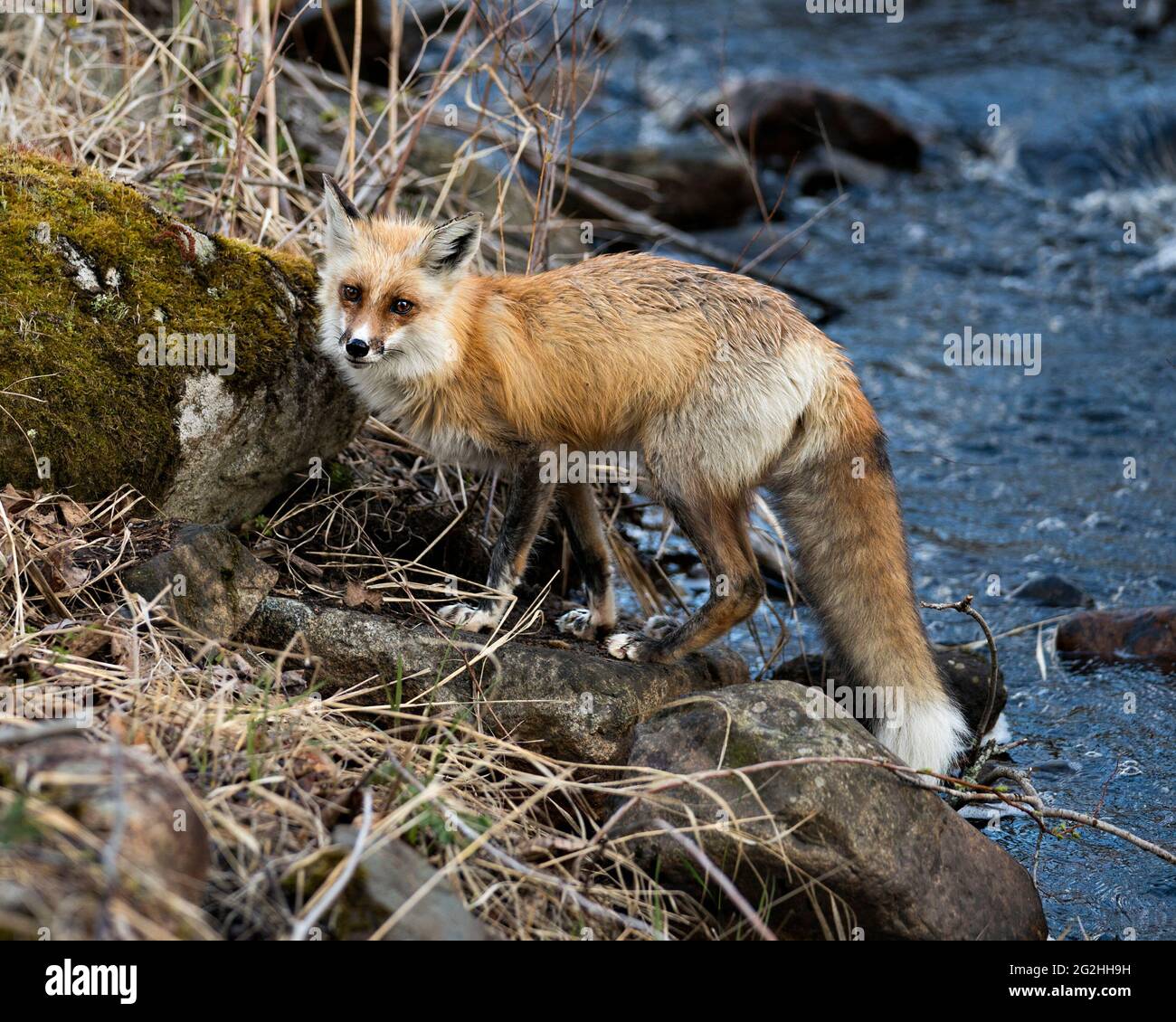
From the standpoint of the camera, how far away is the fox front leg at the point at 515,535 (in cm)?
471

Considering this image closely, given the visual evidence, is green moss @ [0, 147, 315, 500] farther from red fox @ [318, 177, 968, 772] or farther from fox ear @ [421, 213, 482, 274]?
fox ear @ [421, 213, 482, 274]

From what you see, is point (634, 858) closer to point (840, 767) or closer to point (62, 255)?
point (840, 767)

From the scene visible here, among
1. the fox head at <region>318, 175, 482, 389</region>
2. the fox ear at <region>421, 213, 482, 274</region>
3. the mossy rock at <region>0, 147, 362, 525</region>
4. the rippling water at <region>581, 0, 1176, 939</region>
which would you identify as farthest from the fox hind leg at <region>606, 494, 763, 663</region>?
the mossy rock at <region>0, 147, 362, 525</region>

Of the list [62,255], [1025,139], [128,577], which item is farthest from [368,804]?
[1025,139]

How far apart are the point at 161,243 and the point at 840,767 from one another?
10.4 feet

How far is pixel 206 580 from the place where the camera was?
4004mm

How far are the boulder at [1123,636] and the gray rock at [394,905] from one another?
4049mm

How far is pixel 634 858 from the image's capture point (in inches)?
141

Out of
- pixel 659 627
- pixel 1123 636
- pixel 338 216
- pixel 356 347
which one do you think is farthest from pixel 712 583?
pixel 1123 636

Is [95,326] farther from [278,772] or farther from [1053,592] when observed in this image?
[1053,592]

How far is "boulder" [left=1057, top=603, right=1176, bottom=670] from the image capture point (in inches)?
226

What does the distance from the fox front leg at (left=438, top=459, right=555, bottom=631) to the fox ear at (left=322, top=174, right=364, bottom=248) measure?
1176 millimetres

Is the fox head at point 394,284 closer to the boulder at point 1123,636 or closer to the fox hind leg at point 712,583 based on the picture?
the fox hind leg at point 712,583

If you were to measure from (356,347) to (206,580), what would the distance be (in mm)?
1018
